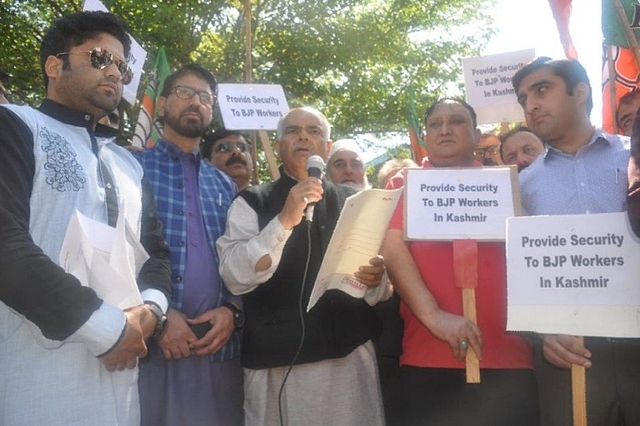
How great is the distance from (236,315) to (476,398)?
1098 millimetres

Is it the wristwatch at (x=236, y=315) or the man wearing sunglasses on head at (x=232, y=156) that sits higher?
the man wearing sunglasses on head at (x=232, y=156)

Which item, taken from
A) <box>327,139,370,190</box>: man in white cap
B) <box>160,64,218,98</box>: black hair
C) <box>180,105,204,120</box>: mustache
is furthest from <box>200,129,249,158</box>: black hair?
<box>180,105,204,120</box>: mustache

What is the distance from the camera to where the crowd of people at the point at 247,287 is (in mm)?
2059

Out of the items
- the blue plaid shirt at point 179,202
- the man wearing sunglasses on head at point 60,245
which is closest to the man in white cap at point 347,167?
the blue plaid shirt at point 179,202

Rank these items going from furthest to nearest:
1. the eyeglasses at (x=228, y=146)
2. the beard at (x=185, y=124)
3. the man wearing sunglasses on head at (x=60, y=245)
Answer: the eyeglasses at (x=228, y=146), the beard at (x=185, y=124), the man wearing sunglasses on head at (x=60, y=245)

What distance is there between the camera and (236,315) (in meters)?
2.96

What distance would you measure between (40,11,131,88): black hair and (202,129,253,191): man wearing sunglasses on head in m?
2.01

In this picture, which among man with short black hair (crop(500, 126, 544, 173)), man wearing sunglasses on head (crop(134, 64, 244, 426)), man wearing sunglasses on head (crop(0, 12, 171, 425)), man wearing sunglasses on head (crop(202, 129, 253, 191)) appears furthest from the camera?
man wearing sunglasses on head (crop(202, 129, 253, 191))

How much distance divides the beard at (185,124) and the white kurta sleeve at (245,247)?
0.55 meters

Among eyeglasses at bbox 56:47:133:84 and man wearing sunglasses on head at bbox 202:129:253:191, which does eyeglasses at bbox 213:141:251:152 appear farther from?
eyeglasses at bbox 56:47:133:84

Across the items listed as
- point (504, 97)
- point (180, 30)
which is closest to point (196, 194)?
point (504, 97)

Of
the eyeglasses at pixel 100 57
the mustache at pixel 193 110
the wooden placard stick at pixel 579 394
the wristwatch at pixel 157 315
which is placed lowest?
the wooden placard stick at pixel 579 394

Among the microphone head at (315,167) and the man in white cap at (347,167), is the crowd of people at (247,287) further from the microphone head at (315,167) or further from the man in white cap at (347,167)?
the man in white cap at (347,167)

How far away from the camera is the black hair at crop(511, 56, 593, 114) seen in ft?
9.92
